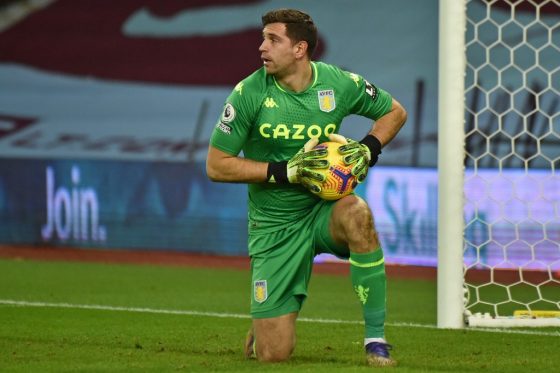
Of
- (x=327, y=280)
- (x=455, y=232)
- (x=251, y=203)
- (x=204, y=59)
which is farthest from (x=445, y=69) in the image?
(x=204, y=59)

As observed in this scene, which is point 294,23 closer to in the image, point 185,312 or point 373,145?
point 373,145

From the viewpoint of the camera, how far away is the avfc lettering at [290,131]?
20.4 ft

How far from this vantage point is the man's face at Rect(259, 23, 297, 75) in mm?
6215

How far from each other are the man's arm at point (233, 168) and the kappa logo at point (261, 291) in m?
0.53

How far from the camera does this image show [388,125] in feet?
21.4

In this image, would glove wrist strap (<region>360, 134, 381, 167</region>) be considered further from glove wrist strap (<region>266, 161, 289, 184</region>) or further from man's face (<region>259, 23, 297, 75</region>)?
man's face (<region>259, 23, 297, 75</region>)

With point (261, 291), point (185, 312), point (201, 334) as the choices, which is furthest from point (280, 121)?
point (185, 312)

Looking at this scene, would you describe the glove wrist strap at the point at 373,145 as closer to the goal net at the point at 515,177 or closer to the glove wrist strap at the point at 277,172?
the glove wrist strap at the point at 277,172

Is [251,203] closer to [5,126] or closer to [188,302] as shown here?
[188,302]

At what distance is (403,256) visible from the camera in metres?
12.8

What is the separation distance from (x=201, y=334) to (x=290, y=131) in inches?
65.4

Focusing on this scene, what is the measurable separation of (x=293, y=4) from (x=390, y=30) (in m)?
1.28

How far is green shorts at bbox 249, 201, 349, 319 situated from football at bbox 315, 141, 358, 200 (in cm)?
21

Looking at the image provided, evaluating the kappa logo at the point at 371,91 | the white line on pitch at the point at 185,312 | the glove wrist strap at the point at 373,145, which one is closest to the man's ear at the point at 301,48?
the kappa logo at the point at 371,91
